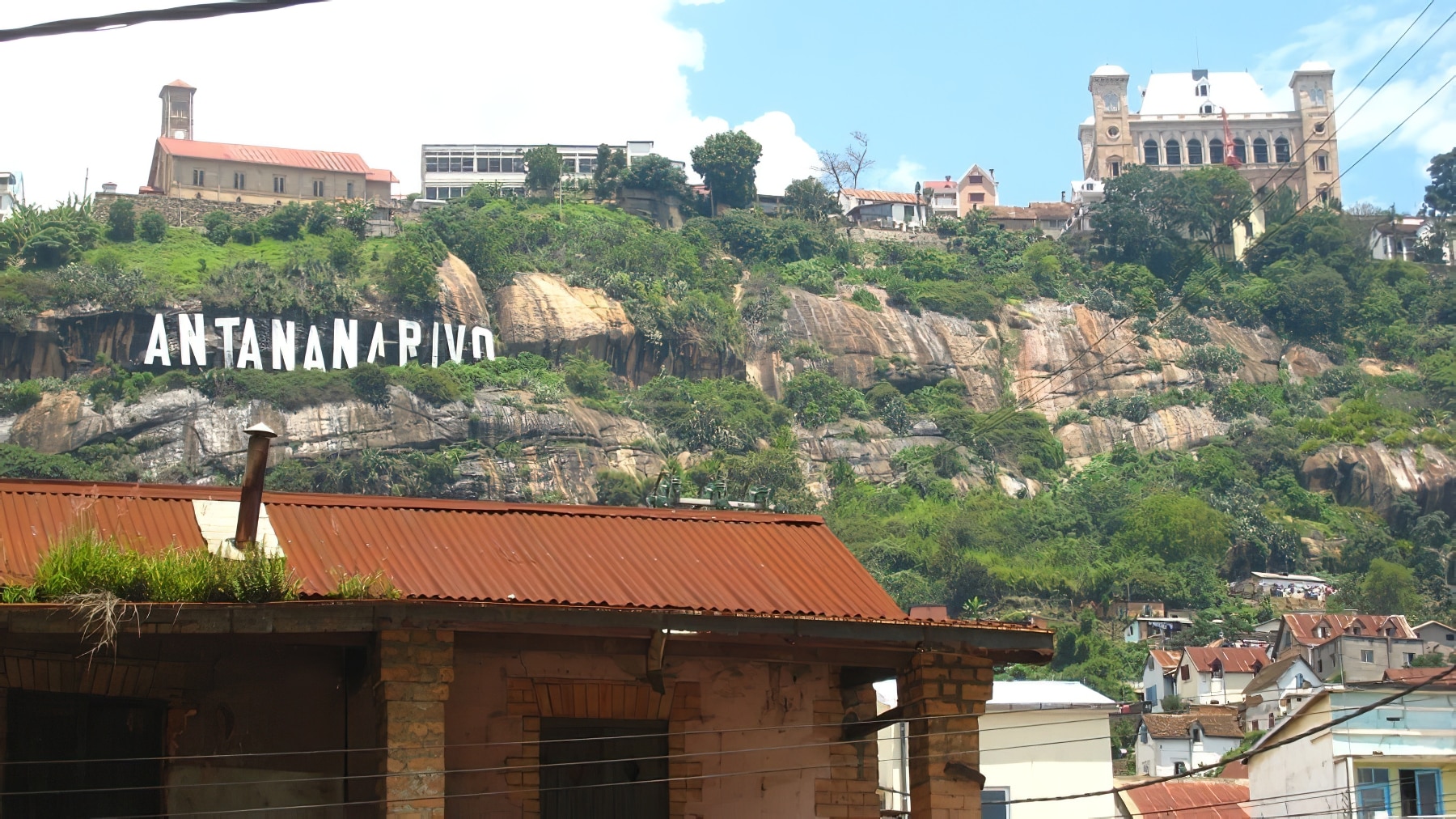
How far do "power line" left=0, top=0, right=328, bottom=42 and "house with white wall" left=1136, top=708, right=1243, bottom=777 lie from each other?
2372 inches

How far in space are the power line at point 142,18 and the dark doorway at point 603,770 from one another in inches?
270

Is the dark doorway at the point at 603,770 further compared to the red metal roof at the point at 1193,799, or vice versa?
the red metal roof at the point at 1193,799

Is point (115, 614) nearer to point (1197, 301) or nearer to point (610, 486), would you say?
point (610, 486)

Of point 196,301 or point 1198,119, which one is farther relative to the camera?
point 1198,119

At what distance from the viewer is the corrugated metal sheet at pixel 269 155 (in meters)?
125

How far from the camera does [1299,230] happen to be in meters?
146

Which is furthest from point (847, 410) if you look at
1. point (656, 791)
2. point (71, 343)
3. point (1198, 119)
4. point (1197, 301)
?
point (656, 791)

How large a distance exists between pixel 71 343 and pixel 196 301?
22.5 feet

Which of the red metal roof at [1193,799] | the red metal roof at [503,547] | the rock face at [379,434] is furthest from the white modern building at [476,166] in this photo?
the red metal roof at [503,547]

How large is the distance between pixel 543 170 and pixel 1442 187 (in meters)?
82.1

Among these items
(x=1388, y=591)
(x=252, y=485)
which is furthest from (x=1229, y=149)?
(x=252, y=485)

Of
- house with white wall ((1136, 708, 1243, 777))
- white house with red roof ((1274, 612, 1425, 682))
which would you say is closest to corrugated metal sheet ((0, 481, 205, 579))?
house with white wall ((1136, 708, 1243, 777))

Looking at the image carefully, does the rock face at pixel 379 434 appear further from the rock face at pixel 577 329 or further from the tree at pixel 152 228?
the tree at pixel 152 228

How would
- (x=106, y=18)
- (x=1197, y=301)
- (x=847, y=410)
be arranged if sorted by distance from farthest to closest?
(x=1197, y=301) → (x=847, y=410) → (x=106, y=18)
